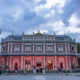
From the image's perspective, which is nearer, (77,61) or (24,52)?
(24,52)

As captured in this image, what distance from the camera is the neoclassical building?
38.9m

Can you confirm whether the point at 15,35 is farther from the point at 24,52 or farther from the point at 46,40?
the point at 46,40

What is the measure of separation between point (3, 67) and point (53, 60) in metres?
14.1

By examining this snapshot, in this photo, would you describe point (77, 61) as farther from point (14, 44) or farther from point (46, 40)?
point (14, 44)

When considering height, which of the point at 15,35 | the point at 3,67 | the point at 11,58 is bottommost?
the point at 3,67

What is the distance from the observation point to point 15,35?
4419 centimetres

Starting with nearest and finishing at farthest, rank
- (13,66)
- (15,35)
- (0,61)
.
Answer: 1. (13,66)
2. (0,61)
3. (15,35)

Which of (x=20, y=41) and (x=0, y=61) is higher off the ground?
(x=20, y=41)

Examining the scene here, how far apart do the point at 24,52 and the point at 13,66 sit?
4922 millimetres

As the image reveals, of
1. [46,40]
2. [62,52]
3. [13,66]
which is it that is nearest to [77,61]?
[62,52]

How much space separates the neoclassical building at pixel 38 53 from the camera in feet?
128

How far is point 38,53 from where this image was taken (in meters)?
39.0

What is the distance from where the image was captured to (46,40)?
39.6m

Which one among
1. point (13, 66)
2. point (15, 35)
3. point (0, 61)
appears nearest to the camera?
point (13, 66)
